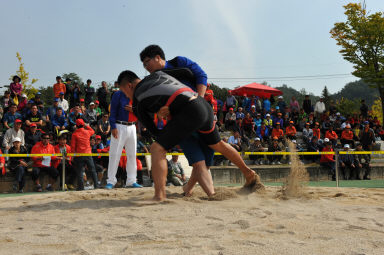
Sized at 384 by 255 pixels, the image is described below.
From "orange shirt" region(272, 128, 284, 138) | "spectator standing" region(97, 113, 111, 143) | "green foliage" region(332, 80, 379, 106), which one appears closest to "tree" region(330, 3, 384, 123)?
"orange shirt" region(272, 128, 284, 138)

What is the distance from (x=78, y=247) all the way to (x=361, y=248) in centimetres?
182

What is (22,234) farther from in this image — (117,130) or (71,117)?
(71,117)

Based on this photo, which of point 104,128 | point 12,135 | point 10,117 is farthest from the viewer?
point 104,128

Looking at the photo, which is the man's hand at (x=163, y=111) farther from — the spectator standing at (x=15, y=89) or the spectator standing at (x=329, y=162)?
the spectator standing at (x=15, y=89)

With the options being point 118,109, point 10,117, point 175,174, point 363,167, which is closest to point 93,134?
point 10,117

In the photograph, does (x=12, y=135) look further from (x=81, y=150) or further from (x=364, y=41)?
(x=364, y=41)

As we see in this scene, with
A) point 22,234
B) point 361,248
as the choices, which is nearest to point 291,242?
point 361,248

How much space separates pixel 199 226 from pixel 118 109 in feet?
13.4

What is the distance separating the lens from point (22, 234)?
288 cm

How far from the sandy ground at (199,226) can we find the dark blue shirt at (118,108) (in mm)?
2401

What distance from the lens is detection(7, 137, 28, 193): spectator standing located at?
860 cm

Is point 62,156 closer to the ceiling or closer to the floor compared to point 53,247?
closer to the ceiling

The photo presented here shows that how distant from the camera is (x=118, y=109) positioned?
673cm

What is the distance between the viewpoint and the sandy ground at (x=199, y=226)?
249 centimetres
